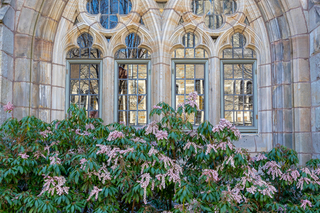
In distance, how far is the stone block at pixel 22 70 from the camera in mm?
4957

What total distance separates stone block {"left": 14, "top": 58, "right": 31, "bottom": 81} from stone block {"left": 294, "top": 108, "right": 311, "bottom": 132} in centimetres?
486

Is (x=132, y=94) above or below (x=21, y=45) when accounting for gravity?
below

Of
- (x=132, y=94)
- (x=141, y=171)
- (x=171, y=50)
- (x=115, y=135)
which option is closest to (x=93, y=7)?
(x=171, y=50)

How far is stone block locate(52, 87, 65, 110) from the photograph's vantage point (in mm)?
5277

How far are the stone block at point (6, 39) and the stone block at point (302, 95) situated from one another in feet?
16.7

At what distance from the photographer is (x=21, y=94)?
16.2 feet

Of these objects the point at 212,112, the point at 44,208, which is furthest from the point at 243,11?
the point at 44,208

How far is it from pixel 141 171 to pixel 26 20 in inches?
142

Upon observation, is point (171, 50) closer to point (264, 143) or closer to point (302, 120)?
point (264, 143)

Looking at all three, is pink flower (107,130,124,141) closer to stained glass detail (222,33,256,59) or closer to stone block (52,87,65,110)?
stone block (52,87,65,110)

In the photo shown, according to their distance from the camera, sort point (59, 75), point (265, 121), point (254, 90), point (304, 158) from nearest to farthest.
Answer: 1. point (304, 158)
2. point (265, 121)
3. point (59, 75)
4. point (254, 90)

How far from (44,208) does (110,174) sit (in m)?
0.82

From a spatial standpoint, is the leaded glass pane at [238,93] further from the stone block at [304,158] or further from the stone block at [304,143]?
the stone block at [304,158]

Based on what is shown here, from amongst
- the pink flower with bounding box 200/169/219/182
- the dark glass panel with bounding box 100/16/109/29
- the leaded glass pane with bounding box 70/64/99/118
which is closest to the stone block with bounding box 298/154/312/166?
the pink flower with bounding box 200/169/219/182
